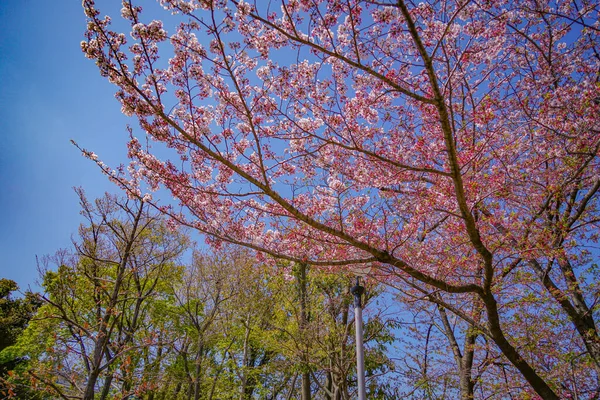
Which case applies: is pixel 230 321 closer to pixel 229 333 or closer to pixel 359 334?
pixel 229 333

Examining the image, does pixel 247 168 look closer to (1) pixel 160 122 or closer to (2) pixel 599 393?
(1) pixel 160 122

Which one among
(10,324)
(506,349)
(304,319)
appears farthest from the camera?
(10,324)

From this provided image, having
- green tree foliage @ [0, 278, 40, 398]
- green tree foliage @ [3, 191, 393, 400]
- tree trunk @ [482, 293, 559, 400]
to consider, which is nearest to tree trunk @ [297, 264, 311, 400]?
green tree foliage @ [3, 191, 393, 400]

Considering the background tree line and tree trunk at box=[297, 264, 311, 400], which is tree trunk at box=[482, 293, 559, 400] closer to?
the background tree line

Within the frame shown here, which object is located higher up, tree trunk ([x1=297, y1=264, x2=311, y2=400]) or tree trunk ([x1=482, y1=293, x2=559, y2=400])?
tree trunk ([x1=297, y1=264, x2=311, y2=400])

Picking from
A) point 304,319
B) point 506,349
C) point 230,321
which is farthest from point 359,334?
point 230,321

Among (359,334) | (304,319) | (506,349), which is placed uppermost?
(304,319)

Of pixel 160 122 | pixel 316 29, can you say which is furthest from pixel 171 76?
pixel 316 29

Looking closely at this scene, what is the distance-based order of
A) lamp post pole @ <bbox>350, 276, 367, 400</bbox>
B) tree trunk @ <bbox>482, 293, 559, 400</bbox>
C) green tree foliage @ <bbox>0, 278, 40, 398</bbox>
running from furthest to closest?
green tree foliage @ <bbox>0, 278, 40, 398</bbox>
lamp post pole @ <bbox>350, 276, 367, 400</bbox>
tree trunk @ <bbox>482, 293, 559, 400</bbox>

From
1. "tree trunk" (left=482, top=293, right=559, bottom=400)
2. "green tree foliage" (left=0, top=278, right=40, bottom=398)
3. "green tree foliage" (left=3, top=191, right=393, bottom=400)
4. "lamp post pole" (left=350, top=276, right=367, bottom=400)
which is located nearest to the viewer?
"tree trunk" (left=482, top=293, right=559, bottom=400)

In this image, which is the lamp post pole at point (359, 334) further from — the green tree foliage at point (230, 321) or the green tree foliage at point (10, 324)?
the green tree foliage at point (10, 324)

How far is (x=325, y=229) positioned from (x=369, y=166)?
2.50m

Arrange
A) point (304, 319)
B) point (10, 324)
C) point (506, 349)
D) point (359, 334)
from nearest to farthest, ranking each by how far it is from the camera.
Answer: point (506, 349)
point (359, 334)
point (304, 319)
point (10, 324)

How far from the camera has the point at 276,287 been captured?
12664mm
